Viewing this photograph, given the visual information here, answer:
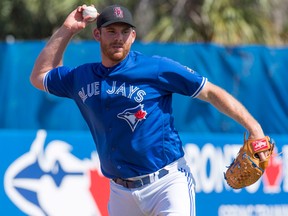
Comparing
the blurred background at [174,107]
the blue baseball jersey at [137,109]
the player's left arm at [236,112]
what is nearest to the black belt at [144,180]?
the blue baseball jersey at [137,109]

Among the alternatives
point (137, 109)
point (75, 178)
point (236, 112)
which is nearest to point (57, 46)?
point (137, 109)

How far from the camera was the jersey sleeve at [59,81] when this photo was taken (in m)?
6.01

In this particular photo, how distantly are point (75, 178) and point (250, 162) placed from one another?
3105 millimetres

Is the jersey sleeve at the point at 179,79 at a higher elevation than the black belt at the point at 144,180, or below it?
higher

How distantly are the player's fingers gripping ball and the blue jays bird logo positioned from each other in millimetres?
722

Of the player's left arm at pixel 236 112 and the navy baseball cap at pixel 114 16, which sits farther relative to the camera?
the navy baseball cap at pixel 114 16

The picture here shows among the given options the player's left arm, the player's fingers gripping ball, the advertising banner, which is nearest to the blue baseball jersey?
the player's left arm

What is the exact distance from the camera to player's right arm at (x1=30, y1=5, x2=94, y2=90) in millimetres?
6109

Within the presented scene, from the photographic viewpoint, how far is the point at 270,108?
12.0 metres

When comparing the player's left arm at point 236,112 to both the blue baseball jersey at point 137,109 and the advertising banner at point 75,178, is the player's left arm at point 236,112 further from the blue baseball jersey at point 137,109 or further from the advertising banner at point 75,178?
the advertising banner at point 75,178

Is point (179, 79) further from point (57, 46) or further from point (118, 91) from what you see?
point (57, 46)

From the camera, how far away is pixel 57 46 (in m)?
6.14

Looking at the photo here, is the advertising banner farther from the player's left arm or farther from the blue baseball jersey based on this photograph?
the player's left arm

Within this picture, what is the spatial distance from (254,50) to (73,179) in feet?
14.4
